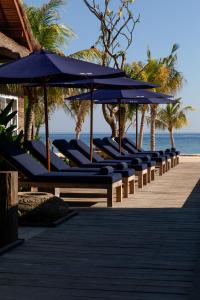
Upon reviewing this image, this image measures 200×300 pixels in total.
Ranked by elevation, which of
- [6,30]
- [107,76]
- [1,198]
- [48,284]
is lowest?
[48,284]

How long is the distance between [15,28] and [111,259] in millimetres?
9333

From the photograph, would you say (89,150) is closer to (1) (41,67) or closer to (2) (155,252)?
(1) (41,67)

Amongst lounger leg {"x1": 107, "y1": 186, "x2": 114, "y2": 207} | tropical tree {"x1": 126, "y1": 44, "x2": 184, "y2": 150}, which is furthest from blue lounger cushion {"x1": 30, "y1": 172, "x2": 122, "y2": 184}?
tropical tree {"x1": 126, "y1": 44, "x2": 184, "y2": 150}

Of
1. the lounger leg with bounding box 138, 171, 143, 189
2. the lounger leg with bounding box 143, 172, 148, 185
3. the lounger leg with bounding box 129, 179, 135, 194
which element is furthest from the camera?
the lounger leg with bounding box 143, 172, 148, 185

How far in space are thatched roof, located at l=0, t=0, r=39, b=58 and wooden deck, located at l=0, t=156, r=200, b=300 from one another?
5.32m

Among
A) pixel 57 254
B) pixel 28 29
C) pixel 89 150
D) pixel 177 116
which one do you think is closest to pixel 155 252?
pixel 57 254

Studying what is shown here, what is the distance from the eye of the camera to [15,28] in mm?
14453

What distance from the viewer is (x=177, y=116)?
44750mm

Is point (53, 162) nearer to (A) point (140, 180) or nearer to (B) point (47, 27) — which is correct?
(A) point (140, 180)

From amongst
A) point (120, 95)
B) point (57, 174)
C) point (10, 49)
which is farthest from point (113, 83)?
point (57, 174)

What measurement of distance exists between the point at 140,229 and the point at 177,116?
122 ft

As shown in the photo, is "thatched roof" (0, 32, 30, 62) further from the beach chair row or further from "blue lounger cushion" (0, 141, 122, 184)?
"blue lounger cushion" (0, 141, 122, 184)

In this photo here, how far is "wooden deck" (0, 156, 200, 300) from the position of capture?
199 inches

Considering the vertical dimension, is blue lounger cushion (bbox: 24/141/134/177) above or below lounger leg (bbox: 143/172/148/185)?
above
